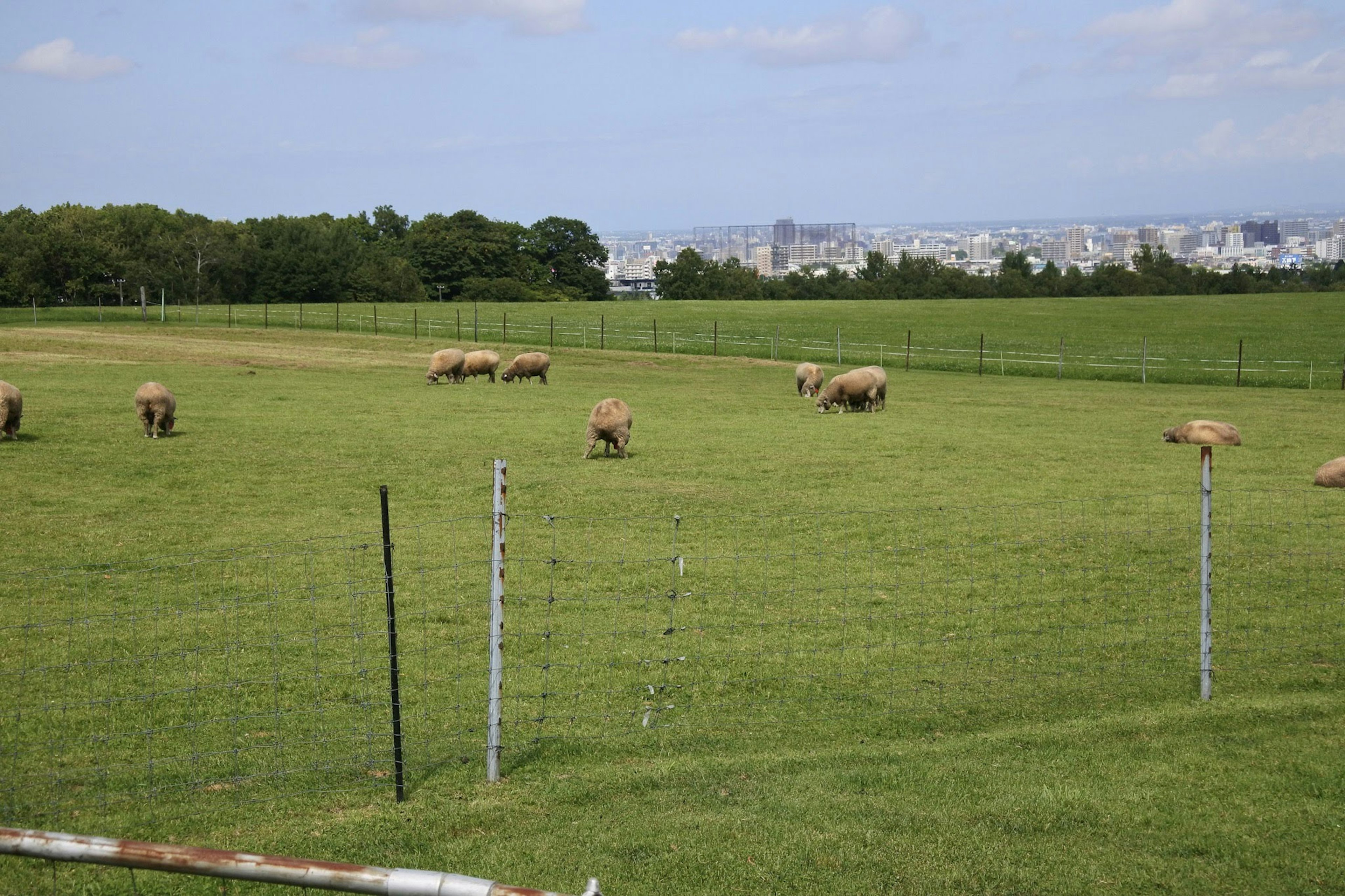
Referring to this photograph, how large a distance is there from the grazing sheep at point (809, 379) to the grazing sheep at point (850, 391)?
4501mm

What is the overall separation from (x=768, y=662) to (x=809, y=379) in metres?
25.6

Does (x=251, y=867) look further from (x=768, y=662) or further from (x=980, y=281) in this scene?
(x=980, y=281)

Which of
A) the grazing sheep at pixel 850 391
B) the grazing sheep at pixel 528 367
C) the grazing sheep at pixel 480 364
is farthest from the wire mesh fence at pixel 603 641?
the grazing sheep at pixel 480 364

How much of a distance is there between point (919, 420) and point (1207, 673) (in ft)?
64.3

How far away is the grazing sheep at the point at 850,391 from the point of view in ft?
99.7

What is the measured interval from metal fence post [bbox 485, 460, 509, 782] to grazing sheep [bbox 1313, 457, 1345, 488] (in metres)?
16.0

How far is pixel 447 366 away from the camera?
37844 mm

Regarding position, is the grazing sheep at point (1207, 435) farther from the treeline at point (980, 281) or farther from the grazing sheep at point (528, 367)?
the treeline at point (980, 281)

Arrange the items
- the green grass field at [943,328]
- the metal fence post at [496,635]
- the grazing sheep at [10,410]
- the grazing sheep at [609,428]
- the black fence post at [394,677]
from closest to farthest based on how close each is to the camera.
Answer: the black fence post at [394,677]
the metal fence post at [496,635]
the grazing sheep at [609,428]
the grazing sheep at [10,410]
the green grass field at [943,328]

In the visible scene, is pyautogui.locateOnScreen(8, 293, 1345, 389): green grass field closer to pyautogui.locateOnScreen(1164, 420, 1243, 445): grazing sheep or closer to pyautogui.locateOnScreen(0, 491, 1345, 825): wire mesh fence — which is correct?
pyautogui.locateOnScreen(1164, 420, 1243, 445): grazing sheep

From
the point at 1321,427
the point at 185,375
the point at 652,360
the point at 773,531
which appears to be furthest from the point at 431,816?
the point at 652,360

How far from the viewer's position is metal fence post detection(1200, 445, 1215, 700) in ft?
30.0

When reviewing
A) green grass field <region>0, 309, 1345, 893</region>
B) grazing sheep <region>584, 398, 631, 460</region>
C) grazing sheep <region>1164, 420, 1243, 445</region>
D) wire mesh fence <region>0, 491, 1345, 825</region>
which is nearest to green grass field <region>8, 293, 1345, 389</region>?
green grass field <region>0, 309, 1345, 893</region>

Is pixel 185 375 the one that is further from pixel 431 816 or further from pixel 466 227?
pixel 466 227
